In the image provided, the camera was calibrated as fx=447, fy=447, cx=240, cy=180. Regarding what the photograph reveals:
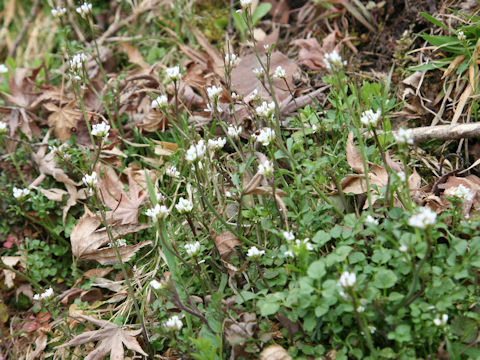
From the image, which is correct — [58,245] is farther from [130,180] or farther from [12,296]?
[130,180]

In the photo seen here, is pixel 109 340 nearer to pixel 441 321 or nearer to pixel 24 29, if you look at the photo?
pixel 441 321

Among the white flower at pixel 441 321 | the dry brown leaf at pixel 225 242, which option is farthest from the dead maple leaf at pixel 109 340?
the white flower at pixel 441 321

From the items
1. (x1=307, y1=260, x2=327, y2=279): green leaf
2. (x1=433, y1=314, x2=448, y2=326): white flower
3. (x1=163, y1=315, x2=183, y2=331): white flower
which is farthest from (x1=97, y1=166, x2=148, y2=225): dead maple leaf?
(x1=433, y1=314, x2=448, y2=326): white flower

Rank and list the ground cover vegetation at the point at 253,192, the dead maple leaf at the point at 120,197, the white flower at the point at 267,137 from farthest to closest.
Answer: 1. the dead maple leaf at the point at 120,197
2. the white flower at the point at 267,137
3. the ground cover vegetation at the point at 253,192

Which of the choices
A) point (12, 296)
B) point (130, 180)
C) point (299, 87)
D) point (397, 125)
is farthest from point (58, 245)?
point (397, 125)

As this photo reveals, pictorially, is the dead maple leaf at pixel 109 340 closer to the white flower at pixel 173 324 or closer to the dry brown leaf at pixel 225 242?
the white flower at pixel 173 324

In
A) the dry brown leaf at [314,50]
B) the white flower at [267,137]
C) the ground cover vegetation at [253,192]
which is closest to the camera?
the ground cover vegetation at [253,192]

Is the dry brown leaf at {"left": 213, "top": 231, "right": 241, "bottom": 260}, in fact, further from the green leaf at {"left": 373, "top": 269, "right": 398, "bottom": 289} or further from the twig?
the twig
